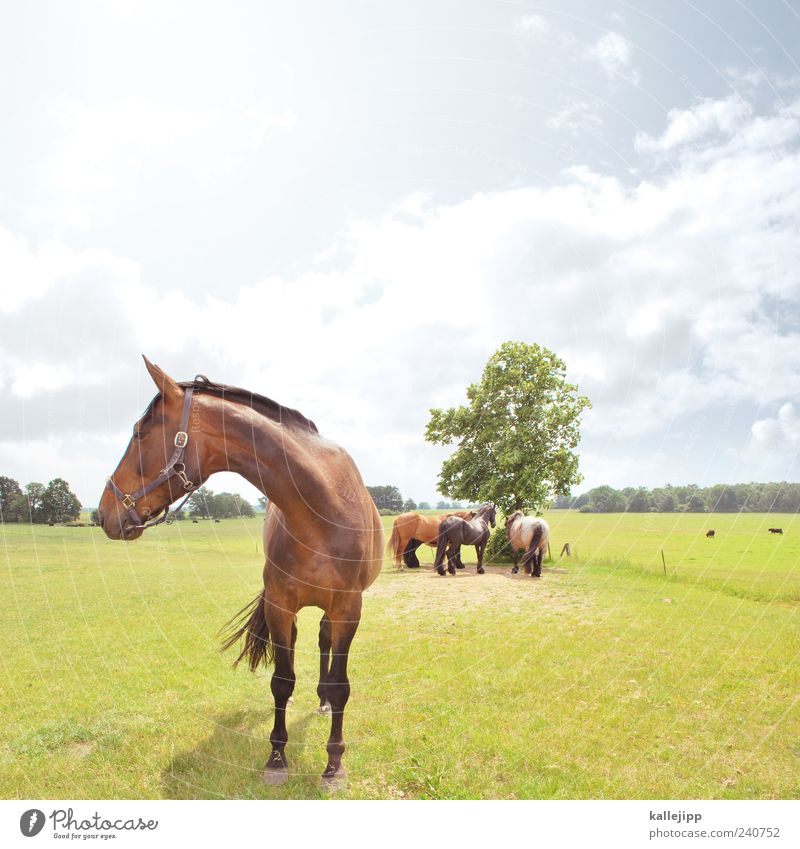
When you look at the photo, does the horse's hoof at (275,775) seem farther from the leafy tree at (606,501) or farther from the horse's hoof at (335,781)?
the leafy tree at (606,501)

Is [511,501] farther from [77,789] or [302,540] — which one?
[77,789]

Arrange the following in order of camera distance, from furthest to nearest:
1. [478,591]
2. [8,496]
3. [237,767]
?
[478,591], [8,496], [237,767]

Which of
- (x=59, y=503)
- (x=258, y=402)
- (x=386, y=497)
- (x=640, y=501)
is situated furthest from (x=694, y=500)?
(x=59, y=503)

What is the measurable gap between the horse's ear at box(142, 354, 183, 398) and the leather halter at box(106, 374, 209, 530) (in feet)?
0.28

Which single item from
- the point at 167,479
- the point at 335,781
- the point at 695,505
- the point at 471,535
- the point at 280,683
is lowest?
the point at 335,781

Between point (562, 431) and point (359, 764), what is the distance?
6130 millimetres

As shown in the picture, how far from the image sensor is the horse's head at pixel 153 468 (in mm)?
3637

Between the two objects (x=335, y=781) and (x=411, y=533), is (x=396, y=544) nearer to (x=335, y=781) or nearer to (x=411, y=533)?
(x=411, y=533)

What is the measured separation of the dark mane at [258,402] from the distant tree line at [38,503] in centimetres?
225

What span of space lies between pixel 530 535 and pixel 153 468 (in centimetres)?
1419

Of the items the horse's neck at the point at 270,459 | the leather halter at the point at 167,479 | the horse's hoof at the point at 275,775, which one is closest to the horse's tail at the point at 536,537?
the horse's hoof at the point at 275,775

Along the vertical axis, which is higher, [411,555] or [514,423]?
[514,423]

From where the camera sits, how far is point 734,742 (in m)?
5.00

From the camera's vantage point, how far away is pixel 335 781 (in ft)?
13.9
